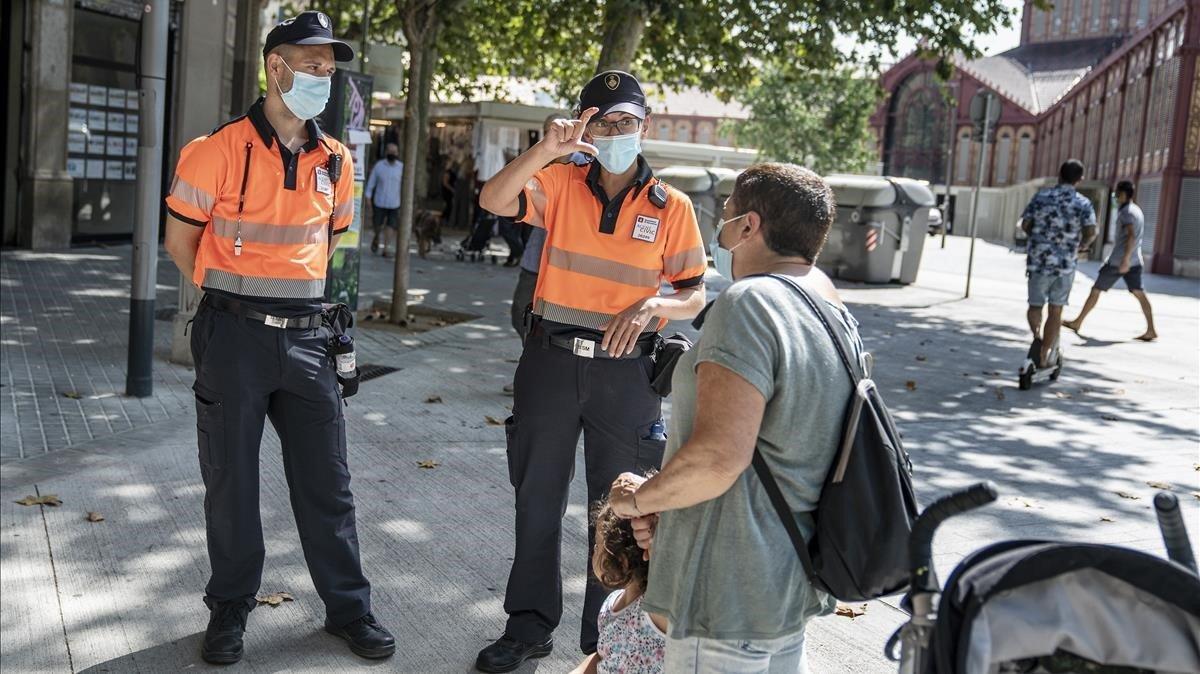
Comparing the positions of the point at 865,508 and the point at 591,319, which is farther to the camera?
the point at 591,319

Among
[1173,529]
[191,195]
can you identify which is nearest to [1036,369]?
[191,195]

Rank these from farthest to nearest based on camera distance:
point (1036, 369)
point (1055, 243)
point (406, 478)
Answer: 1. point (1036, 369)
2. point (1055, 243)
3. point (406, 478)

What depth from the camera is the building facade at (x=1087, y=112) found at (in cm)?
3350

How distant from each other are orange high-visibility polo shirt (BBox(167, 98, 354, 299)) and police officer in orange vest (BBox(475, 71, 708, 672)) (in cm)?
66

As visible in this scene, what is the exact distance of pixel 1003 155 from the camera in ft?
257

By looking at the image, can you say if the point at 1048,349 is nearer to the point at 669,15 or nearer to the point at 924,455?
the point at 924,455

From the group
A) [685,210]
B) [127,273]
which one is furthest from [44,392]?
[127,273]

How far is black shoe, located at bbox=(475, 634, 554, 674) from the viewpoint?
166 inches

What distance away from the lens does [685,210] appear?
4250 mm

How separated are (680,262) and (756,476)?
1.71 m

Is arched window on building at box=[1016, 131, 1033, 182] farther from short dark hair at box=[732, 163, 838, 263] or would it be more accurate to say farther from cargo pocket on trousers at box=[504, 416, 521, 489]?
short dark hair at box=[732, 163, 838, 263]

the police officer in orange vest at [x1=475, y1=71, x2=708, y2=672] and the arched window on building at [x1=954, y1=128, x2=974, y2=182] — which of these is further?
the arched window on building at [x1=954, y1=128, x2=974, y2=182]

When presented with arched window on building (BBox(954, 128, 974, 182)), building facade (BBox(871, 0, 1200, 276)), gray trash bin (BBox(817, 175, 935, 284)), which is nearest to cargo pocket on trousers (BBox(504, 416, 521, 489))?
building facade (BBox(871, 0, 1200, 276))

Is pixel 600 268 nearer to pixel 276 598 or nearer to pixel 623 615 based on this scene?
pixel 623 615
